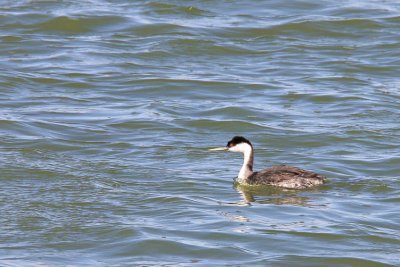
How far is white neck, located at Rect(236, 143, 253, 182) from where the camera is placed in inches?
561

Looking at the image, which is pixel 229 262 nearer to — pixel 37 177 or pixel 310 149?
pixel 37 177

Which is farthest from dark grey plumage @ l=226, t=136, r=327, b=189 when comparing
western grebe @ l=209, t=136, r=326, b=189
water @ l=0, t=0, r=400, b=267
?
water @ l=0, t=0, r=400, b=267

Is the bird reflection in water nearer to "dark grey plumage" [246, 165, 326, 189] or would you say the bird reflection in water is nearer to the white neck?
"dark grey plumage" [246, 165, 326, 189]

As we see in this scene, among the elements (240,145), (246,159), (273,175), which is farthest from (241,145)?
(273,175)

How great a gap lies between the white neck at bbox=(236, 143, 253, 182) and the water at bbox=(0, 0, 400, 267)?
0.60 ft

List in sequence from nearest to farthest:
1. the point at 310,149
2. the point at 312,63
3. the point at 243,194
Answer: the point at 243,194 < the point at 310,149 < the point at 312,63

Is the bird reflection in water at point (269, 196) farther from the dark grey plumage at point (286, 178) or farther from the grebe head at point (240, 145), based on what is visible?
the grebe head at point (240, 145)

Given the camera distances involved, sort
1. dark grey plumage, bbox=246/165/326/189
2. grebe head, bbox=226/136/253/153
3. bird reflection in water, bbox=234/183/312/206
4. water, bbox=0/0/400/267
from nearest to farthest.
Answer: water, bbox=0/0/400/267 < bird reflection in water, bbox=234/183/312/206 < dark grey plumage, bbox=246/165/326/189 < grebe head, bbox=226/136/253/153

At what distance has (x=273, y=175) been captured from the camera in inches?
553

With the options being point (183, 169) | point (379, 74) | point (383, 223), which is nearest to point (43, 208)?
point (183, 169)

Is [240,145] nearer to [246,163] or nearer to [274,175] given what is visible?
[246,163]

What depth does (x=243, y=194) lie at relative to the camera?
1377 cm

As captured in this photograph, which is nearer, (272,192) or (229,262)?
(229,262)

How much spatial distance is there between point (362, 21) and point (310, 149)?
8.81 meters
